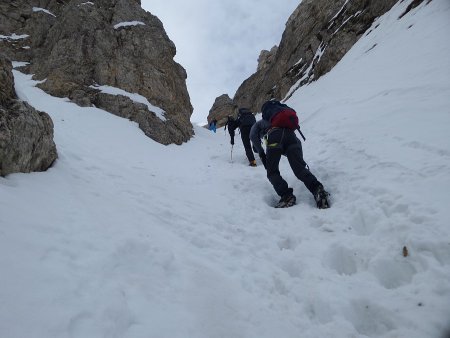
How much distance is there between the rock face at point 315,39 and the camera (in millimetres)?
29094

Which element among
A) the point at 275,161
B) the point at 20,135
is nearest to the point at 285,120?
the point at 275,161

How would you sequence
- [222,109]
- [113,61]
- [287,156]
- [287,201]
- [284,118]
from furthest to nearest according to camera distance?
1. [222,109]
2. [113,61]
3. [287,156]
4. [284,118]
5. [287,201]

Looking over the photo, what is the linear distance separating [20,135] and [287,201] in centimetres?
546

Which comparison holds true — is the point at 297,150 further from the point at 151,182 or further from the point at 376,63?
the point at 376,63

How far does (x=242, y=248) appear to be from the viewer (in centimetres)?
525

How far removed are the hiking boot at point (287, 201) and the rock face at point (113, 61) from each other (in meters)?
13.2

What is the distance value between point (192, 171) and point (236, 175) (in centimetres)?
209

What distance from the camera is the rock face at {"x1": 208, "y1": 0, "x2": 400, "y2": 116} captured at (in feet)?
95.5

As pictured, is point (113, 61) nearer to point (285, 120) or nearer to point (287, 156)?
point (285, 120)

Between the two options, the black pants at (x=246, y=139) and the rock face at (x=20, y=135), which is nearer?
the rock face at (x=20, y=135)

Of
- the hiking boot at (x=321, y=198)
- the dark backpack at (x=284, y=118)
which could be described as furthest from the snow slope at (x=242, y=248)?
the dark backpack at (x=284, y=118)

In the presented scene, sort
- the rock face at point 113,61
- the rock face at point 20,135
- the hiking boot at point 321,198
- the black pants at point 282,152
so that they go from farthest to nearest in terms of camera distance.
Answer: the rock face at point 113,61 < the black pants at point 282,152 < the hiking boot at point 321,198 < the rock face at point 20,135

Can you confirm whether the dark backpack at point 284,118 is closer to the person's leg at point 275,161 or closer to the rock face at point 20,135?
the person's leg at point 275,161

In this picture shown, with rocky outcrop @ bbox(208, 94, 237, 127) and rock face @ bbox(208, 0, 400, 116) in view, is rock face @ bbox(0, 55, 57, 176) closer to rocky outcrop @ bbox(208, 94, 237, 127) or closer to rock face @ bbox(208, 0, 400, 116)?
rock face @ bbox(208, 0, 400, 116)
